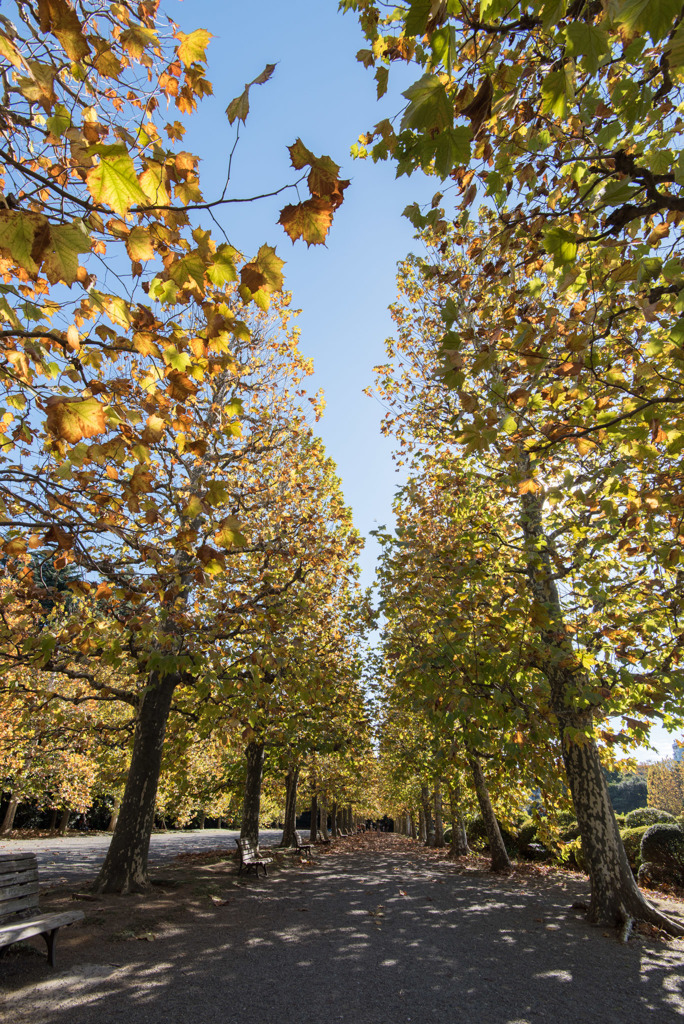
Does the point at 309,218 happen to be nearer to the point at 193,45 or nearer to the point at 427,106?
the point at 427,106

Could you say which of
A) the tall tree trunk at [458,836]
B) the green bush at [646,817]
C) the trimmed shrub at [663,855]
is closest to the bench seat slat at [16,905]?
the trimmed shrub at [663,855]

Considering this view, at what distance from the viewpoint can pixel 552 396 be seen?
484 centimetres

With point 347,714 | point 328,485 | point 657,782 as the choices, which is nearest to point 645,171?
point 328,485

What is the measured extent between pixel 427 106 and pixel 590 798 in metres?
9.00

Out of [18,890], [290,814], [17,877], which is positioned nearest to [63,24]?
[17,877]

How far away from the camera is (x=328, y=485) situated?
13.6 metres

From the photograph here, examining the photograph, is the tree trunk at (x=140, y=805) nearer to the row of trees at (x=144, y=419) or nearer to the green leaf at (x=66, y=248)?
the row of trees at (x=144, y=419)

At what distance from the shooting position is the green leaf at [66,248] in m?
2.05

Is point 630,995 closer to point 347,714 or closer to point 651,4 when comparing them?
point 651,4

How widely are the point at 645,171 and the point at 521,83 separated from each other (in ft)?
4.76

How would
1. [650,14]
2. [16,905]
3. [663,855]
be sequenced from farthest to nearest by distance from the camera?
[663,855], [16,905], [650,14]

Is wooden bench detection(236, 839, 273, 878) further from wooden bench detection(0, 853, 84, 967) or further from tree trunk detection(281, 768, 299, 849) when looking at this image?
tree trunk detection(281, 768, 299, 849)

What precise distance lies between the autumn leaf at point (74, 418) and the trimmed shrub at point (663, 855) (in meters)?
14.5

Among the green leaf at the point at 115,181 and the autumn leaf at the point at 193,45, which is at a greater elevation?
the autumn leaf at the point at 193,45
